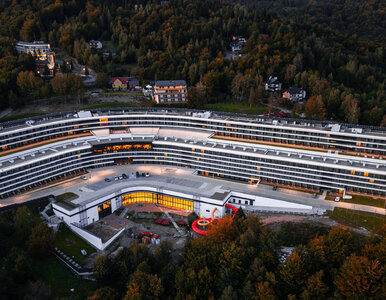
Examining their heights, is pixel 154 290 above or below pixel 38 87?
below

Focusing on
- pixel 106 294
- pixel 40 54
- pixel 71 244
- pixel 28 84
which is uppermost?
pixel 40 54

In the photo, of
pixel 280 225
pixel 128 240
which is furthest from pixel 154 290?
pixel 280 225

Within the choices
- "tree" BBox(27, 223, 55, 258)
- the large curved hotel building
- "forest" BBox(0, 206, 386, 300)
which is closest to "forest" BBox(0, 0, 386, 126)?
the large curved hotel building

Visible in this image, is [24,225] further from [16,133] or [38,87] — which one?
[38,87]

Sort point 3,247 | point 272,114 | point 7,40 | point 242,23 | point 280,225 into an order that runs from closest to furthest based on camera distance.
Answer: point 3,247 → point 280,225 → point 272,114 → point 7,40 → point 242,23

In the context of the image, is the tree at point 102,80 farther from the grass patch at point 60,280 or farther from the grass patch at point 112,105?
the grass patch at point 60,280

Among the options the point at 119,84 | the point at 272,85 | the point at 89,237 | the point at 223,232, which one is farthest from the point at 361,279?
the point at 119,84

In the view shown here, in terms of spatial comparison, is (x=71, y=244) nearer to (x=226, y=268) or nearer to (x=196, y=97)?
(x=226, y=268)
